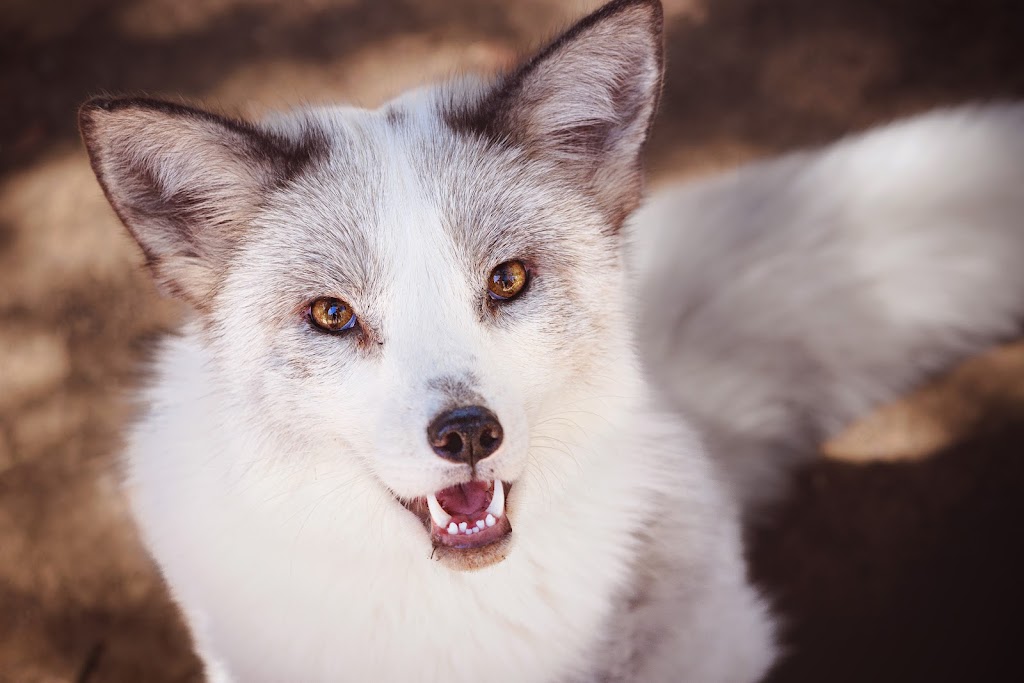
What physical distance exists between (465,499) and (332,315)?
0.45 metres

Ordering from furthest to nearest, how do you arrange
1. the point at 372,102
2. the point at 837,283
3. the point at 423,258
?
the point at 372,102
the point at 837,283
the point at 423,258

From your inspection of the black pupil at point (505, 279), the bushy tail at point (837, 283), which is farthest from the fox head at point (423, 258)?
the bushy tail at point (837, 283)

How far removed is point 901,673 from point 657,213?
5.20ft

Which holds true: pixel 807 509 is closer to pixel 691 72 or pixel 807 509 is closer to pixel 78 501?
pixel 691 72

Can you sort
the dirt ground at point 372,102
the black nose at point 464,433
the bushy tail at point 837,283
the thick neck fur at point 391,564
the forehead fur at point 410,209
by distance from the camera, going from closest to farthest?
the black nose at point 464,433
the forehead fur at point 410,209
the thick neck fur at point 391,564
the bushy tail at point 837,283
the dirt ground at point 372,102

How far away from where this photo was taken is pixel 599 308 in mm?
1718

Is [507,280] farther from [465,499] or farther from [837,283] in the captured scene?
[837,283]

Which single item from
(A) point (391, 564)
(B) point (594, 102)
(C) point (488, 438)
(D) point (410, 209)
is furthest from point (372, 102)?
(C) point (488, 438)

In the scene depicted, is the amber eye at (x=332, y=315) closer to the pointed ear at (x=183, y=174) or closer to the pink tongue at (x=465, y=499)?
→ the pointed ear at (x=183, y=174)

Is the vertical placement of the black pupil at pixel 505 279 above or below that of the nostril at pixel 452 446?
above

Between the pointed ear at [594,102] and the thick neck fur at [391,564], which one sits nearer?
the pointed ear at [594,102]

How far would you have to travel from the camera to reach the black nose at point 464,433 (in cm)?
139

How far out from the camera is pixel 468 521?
160cm

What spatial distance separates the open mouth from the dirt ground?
1.28m
